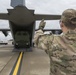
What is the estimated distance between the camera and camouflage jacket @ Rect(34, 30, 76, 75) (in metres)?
2.55

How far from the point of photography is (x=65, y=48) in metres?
2.56

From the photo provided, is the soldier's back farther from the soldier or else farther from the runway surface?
the runway surface

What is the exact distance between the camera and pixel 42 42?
272cm

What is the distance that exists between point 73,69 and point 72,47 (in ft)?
0.82

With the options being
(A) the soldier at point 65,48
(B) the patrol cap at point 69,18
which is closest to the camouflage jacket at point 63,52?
(A) the soldier at point 65,48

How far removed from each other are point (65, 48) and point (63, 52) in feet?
0.17

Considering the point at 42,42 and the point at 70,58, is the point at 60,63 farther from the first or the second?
the point at 42,42

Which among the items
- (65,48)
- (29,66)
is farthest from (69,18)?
(29,66)

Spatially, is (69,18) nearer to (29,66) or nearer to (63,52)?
(63,52)

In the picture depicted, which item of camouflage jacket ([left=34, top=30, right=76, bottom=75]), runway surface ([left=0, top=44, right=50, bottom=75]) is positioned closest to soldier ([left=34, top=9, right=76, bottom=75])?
camouflage jacket ([left=34, top=30, right=76, bottom=75])

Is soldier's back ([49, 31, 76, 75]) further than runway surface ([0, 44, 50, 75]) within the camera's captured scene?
No

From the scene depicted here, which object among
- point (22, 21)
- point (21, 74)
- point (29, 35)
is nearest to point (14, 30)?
point (29, 35)

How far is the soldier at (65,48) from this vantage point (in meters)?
2.55

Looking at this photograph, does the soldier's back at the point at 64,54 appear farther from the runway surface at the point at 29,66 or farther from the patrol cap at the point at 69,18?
the runway surface at the point at 29,66
